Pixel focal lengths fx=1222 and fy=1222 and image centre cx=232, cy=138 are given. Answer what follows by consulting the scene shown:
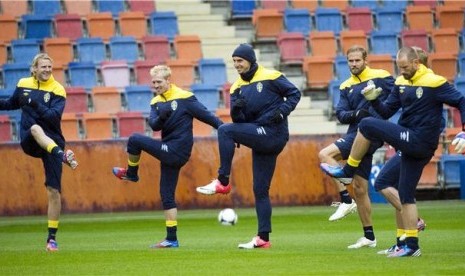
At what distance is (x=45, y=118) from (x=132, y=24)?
45.5 ft

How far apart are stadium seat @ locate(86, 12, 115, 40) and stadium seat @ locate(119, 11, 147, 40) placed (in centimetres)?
27

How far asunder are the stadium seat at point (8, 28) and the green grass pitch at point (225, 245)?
6517mm

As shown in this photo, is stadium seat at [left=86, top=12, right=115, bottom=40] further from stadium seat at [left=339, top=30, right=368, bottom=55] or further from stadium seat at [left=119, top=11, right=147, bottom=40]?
stadium seat at [left=339, top=30, right=368, bottom=55]

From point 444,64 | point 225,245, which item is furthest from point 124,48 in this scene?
point 225,245

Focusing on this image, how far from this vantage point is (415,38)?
1179 inches

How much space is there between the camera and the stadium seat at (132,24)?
29.2m

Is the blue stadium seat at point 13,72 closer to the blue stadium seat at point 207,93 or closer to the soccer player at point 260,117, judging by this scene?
the blue stadium seat at point 207,93

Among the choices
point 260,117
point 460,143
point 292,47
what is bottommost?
point 460,143

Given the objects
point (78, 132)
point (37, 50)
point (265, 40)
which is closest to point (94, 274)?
point (78, 132)

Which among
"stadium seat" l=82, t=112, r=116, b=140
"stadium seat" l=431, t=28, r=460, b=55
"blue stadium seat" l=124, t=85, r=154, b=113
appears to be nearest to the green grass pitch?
"stadium seat" l=82, t=112, r=116, b=140

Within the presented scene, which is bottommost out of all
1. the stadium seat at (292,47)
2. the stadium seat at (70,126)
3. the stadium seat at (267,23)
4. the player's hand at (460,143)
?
the player's hand at (460,143)

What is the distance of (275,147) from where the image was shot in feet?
48.8

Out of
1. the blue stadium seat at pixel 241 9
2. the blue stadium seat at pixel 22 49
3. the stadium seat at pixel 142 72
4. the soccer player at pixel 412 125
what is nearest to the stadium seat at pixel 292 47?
the blue stadium seat at pixel 241 9

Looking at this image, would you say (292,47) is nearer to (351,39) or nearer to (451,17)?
(351,39)
